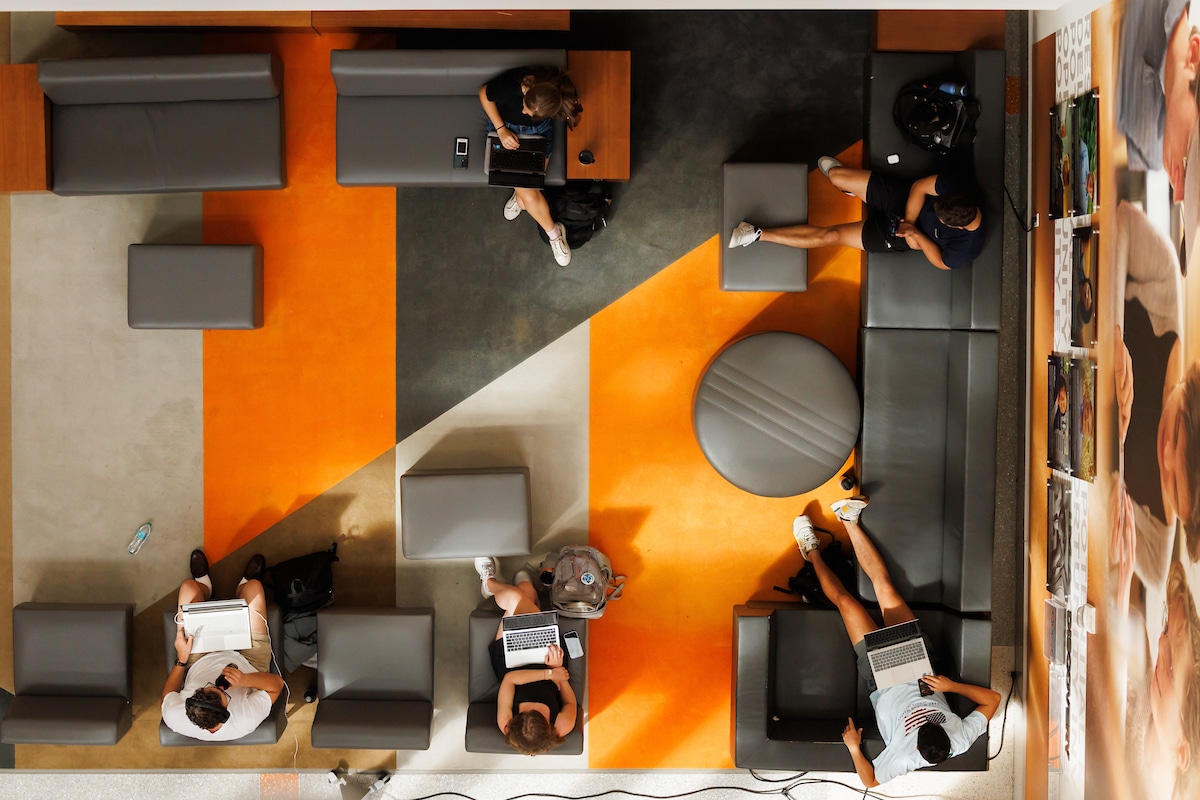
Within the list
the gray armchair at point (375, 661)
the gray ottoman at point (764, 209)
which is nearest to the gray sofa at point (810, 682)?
the gray armchair at point (375, 661)

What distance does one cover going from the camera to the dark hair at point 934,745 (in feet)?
13.3

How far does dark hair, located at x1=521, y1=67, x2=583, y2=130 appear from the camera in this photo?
393cm

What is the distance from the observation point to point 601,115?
174 inches

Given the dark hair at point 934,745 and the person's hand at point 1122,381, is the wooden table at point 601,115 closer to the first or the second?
the person's hand at point 1122,381

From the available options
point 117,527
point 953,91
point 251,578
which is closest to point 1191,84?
point 953,91

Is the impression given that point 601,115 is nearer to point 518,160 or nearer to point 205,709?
point 518,160

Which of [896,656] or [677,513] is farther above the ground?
[677,513]

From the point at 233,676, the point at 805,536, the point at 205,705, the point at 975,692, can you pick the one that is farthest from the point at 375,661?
the point at 975,692

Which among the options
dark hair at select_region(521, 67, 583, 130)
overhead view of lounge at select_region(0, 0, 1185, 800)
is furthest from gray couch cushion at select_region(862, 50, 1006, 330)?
dark hair at select_region(521, 67, 583, 130)

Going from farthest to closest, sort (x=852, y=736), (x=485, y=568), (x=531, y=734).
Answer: (x=485, y=568) → (x=852, y=736) → (x=531, y=734)

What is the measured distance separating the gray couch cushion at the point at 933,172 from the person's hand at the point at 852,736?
7.75 feet

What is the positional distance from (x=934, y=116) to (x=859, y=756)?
3646mm

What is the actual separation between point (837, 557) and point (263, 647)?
3.59 meters

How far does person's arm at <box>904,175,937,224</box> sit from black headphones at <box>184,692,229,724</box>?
4734 mm
